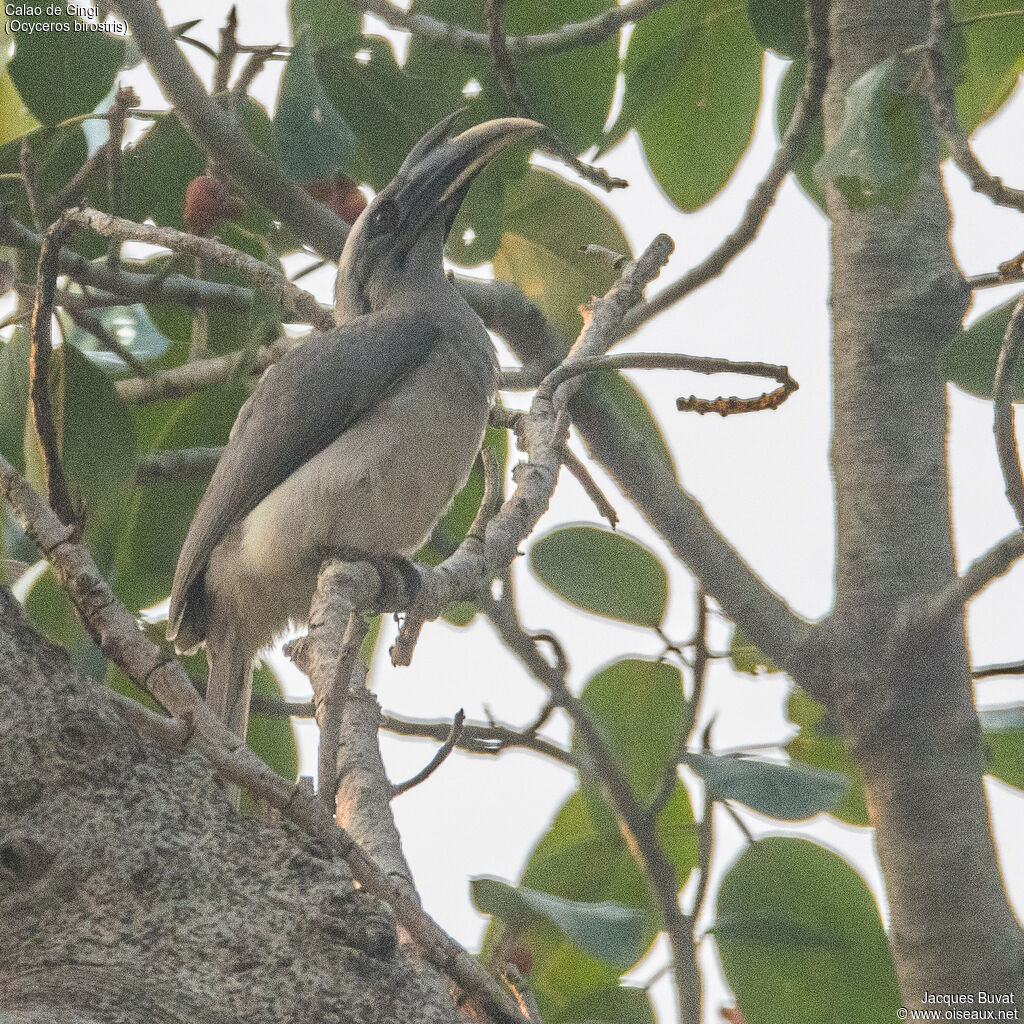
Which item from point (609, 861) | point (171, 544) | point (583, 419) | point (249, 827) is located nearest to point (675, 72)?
point (583, 419)

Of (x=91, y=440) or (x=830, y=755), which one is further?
(x=830, y=755)

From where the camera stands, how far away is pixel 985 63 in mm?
3551

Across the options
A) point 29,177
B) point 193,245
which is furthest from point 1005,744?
point 29,177

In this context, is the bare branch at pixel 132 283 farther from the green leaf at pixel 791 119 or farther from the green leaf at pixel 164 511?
the green leaf at pixel 791 119

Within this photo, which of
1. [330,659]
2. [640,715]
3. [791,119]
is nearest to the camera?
[330,659]

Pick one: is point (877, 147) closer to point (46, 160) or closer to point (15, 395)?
point (15, 395)

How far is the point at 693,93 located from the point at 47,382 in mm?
2260

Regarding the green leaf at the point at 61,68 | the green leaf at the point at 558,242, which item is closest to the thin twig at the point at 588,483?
the green leaf at the point at 558,242

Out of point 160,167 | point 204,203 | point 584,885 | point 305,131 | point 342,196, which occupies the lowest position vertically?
point 584,885

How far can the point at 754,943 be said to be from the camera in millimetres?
3092

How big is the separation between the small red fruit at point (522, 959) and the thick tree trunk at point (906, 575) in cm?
85

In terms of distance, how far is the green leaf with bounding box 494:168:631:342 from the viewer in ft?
12.9

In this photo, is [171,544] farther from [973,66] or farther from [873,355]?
[973,66]

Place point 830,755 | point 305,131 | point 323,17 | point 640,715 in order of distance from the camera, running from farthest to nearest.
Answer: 1. point 323,17
2. point 830,755
3. point 640,715
4. point 305,131
